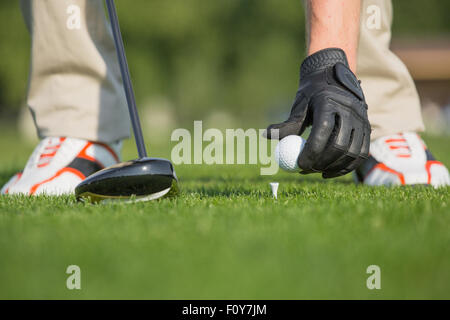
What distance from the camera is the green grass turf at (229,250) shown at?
3.09 ft

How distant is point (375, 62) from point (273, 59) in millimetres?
14792

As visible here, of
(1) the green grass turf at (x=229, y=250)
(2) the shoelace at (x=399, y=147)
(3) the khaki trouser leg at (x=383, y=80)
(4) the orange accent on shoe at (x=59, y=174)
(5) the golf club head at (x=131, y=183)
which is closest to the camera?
(1) the green grass turf at (x=229, y=250)

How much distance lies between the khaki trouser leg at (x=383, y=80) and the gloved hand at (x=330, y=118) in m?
1.05

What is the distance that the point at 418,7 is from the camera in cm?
2353

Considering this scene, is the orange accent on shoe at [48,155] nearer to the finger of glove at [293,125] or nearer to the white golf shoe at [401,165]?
the finger of glove at [293,125]

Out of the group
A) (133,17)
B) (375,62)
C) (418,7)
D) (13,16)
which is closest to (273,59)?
(133,17)

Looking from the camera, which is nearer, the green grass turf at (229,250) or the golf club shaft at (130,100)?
the green grass turf at (229,250)

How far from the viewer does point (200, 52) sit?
1678 centimetres

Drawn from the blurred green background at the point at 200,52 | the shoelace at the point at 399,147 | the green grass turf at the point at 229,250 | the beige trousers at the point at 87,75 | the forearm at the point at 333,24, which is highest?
the blurred green background at the point at 200,52

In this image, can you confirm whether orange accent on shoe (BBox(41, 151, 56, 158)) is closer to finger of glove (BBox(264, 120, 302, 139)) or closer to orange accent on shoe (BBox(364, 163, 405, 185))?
finger of glove (BBox(264, 120, 302, 139))

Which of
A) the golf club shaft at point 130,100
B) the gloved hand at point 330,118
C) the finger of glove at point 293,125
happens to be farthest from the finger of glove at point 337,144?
the golf club shaft at point 130,100

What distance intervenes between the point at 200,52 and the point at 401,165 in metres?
14.9

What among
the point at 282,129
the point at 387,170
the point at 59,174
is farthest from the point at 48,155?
the point at 387,170
